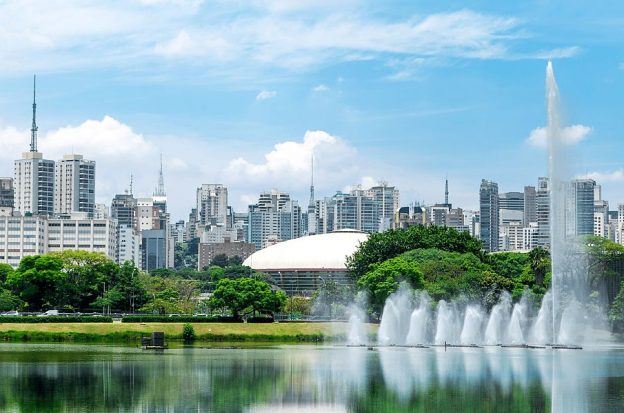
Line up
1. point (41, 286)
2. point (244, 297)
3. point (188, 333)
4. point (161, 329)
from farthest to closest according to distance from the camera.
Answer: point (41, 286) → point (244, 297) → point (188, 333) → point (161, 329)

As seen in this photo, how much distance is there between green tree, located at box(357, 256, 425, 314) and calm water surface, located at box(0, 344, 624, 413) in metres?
25.7

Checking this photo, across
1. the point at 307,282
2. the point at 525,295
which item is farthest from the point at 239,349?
the point at 307,282

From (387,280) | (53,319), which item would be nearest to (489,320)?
(387,280)

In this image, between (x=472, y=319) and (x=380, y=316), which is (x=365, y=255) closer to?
(x=380, y=316)

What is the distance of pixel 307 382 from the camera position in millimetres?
52375

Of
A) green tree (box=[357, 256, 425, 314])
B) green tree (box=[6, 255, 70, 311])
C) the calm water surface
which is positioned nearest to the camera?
the calm water surface

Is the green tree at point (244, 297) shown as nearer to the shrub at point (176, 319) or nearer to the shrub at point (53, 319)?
the shrub at point (176, 319)

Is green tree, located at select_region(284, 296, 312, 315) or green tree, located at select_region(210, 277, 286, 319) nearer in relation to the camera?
green tree, located at select_region(210, 277, 286, 319)

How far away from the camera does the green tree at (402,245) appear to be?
12150cm

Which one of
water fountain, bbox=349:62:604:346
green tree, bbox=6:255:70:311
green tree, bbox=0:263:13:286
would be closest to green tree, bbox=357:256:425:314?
water fountain, bbox=349:62:604:346

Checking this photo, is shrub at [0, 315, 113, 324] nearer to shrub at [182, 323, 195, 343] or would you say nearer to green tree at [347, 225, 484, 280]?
shrub at [182, 323, 195, 343]

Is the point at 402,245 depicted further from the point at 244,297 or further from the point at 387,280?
the point at 244,297

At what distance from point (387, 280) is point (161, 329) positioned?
19863 millimetres

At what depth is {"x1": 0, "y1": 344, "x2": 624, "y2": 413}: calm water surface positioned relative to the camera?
1709 inches
